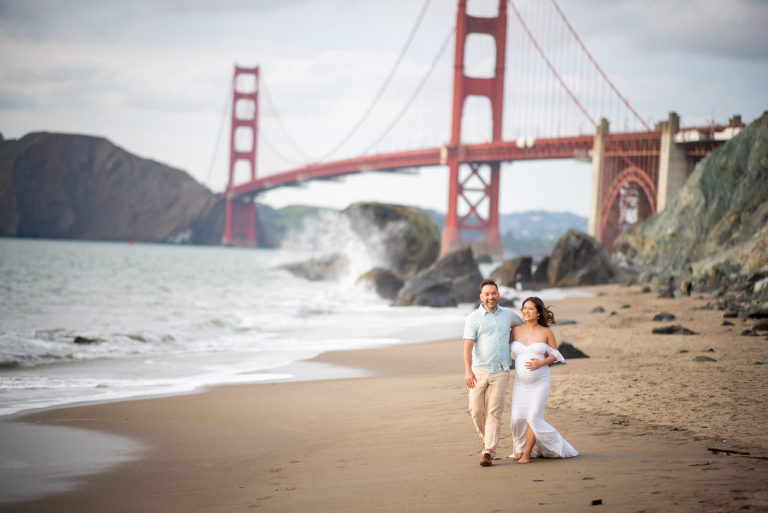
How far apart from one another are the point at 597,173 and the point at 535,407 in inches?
1407

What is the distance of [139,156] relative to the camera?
128125 mm

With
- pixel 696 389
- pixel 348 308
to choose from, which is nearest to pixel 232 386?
pixel 696 389

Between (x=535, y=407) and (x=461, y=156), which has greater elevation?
(x=461, y=156)

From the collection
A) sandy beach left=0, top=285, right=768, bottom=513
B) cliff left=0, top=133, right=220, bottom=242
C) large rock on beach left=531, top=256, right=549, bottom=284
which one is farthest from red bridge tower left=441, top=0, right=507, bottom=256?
cliff left=0, top=133, right=220, bottom=242

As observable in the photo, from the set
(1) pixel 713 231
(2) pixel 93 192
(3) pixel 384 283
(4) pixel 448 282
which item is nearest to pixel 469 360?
(4) pixel 448 282

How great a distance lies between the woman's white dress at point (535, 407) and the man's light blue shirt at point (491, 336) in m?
0.08

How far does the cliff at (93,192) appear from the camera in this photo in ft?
367

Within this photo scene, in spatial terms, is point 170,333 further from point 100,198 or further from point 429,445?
point 100,198

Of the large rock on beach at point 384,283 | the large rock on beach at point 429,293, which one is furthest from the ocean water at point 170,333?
the large rock on beach at point 429,293

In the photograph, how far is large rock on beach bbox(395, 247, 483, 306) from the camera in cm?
2097

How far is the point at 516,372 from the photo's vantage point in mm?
4422

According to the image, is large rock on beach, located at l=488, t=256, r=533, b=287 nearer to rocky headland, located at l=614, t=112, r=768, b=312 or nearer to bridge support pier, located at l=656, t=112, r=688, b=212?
rocky headland, located at l=614, t=112, r=768, b=312

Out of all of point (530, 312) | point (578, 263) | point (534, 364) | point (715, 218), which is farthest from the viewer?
point (578, 263)

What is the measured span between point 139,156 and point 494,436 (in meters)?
132
